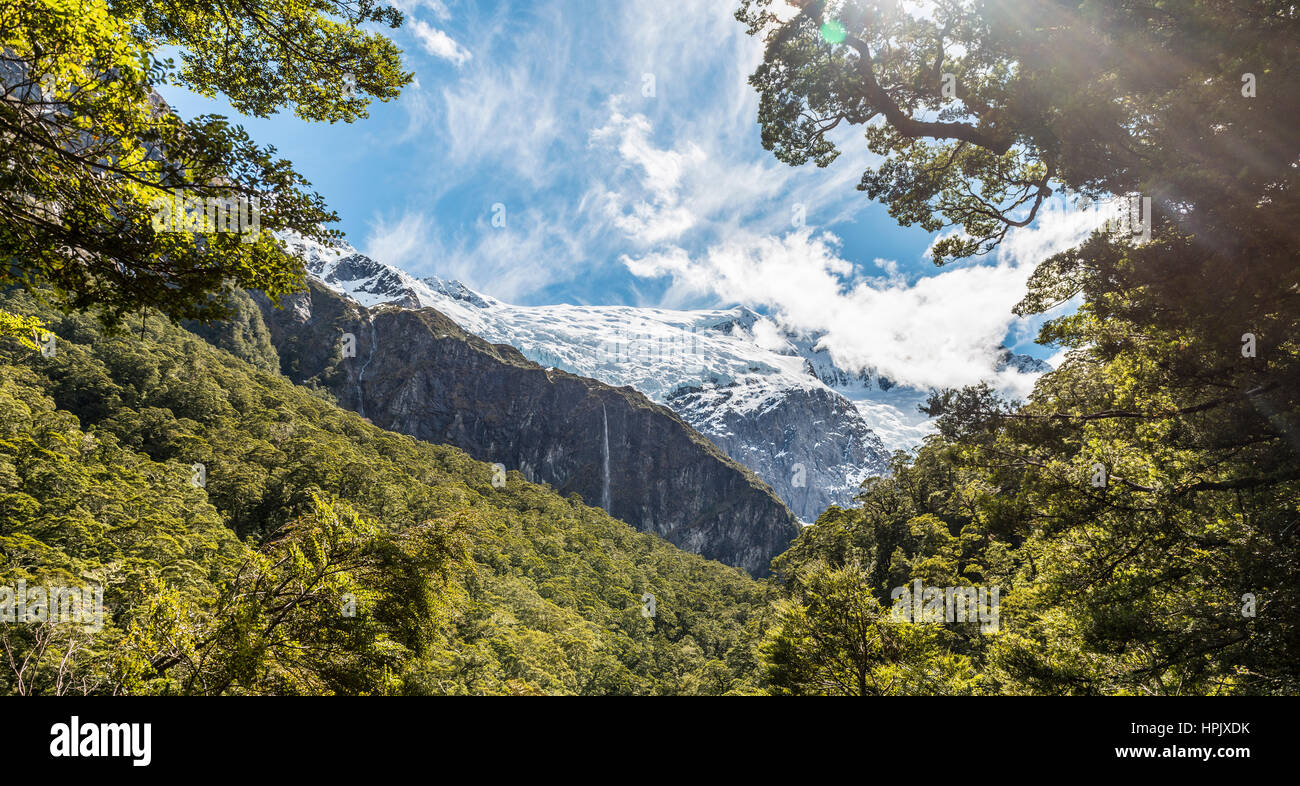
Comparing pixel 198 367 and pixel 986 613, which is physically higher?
pixel 198 367

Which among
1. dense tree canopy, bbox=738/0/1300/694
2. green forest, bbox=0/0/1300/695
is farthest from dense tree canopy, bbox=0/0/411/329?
dense tree canopy, bbox=738/0/1300/694

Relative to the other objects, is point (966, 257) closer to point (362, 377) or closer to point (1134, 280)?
point (1134, 280)

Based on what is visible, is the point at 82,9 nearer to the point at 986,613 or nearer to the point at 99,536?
the point at 99,536

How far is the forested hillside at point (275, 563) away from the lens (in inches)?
463

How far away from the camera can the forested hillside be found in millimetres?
11758

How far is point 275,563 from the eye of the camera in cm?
1214

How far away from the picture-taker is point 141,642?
9.99 m

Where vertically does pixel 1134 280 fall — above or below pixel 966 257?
below

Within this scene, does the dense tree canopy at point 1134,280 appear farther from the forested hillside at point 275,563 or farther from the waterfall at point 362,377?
the waterfall at point 362,377

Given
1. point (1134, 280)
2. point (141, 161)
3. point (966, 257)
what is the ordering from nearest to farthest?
point (141, 161) < point (1134, 280) < point (966, 257)

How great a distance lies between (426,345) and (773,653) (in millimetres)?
192395

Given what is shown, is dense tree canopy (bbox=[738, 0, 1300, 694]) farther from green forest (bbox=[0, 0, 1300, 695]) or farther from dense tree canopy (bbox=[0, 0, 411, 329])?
dense tree canopy (bbox=[0, 0, 411, 329])

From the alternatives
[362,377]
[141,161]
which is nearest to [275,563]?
[141,161]
